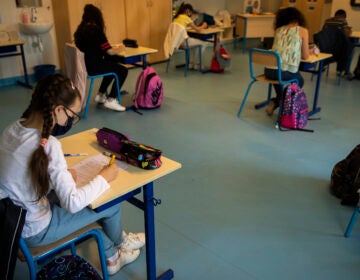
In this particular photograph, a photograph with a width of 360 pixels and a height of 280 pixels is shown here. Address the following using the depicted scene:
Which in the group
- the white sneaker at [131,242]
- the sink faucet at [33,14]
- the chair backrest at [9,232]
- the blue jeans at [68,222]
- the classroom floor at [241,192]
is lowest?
the classroom floor at [241,192]

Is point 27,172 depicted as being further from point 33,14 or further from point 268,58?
point 33,14

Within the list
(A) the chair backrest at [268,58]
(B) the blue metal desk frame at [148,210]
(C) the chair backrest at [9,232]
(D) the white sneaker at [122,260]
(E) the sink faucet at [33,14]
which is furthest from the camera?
(E) the sink faucet at [33,14]

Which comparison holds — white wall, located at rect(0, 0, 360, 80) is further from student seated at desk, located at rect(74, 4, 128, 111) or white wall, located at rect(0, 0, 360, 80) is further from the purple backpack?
the purple backpack

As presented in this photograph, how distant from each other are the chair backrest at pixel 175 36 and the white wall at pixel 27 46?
172 cm

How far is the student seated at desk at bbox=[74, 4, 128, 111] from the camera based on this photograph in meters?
3.98

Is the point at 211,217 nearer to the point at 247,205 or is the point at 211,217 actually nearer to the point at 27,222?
the point at 247,205

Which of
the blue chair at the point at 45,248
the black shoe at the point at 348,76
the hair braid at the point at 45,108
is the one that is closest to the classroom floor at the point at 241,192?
the blue chair at the point at 45,248

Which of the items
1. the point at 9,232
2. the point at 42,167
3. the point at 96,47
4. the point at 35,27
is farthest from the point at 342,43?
the point at 9,232

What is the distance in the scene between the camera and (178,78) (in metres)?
5.89

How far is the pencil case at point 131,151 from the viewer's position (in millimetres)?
1608

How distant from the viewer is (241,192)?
9.02ft

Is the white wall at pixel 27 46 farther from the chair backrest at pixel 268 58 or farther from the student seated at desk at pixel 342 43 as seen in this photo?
the student seated at desk at pixel 342 43

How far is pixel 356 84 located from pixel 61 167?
5.34 meters

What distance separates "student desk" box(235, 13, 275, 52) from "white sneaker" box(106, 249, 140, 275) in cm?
671
